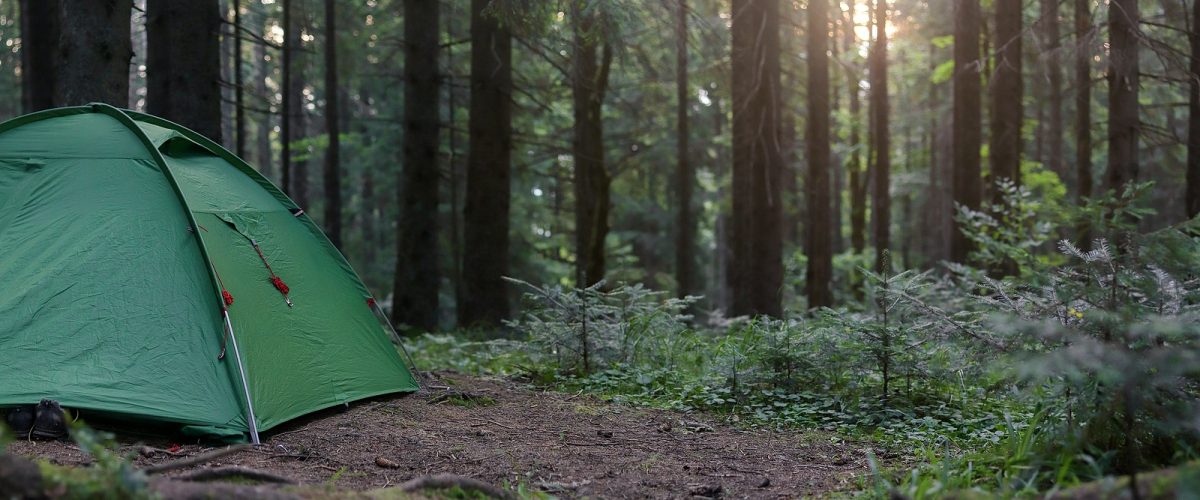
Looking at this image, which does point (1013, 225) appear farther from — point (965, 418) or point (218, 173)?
point (218, 173)

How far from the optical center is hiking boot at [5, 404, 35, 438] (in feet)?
14.4

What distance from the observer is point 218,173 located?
5898 millimetres

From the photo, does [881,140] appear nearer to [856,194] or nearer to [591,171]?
[856,194]

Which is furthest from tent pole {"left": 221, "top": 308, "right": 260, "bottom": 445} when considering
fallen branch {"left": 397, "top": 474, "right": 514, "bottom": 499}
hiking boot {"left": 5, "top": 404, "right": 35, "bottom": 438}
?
fallen branch {"left": 397, "top": 474, "right": 514, "bottom": 499}

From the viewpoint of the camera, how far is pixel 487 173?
11.9 metres

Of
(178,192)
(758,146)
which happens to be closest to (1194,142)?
(758,146)

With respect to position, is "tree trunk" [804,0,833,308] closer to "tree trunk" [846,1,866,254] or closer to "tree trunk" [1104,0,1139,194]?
"tree trunk" [846,1,866,254]

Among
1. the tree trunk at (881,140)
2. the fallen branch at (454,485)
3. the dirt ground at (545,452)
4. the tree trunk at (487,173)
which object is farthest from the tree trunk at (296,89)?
the tree trunk at (881,140)

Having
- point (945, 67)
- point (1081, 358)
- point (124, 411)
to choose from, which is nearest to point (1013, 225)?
point (945, 67)

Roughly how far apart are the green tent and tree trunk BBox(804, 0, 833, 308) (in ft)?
27.6

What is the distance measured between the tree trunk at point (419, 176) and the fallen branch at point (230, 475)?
904 centimetres

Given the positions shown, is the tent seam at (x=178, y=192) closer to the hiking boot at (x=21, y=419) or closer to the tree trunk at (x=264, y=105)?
the hiking boot at (x=21, y=419)

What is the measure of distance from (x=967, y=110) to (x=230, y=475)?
11.1m

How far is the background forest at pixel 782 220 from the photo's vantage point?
3.71m
